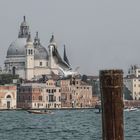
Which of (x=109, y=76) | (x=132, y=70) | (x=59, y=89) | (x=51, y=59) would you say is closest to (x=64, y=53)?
(x=51, y=59)

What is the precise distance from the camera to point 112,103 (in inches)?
219

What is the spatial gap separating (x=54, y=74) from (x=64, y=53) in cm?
416

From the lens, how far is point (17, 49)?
104m

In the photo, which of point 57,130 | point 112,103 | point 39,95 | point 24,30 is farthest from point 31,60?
point 112,103

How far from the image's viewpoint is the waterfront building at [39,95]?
8938 cm

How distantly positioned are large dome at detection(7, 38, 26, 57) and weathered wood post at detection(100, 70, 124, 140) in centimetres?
9739

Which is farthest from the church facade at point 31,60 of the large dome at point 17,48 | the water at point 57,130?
the water at point 57,130

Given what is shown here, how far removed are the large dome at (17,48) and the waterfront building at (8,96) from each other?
16590 millimetres

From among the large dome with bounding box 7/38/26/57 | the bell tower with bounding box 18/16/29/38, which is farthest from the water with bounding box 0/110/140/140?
the bell tower with bounding box 18/16/29/38

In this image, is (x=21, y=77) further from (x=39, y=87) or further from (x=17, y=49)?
(x=39, y=87)

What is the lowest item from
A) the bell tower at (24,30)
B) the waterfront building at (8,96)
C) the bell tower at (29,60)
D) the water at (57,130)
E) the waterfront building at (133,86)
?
the water at (57,130)

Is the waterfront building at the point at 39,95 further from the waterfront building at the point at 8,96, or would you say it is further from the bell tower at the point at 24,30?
the bell tower at the point at 24,30

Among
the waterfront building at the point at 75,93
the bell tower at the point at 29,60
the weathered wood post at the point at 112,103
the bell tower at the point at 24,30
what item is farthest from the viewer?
the bell tower at the point at 24,30

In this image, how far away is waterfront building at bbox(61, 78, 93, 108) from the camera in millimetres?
94062
